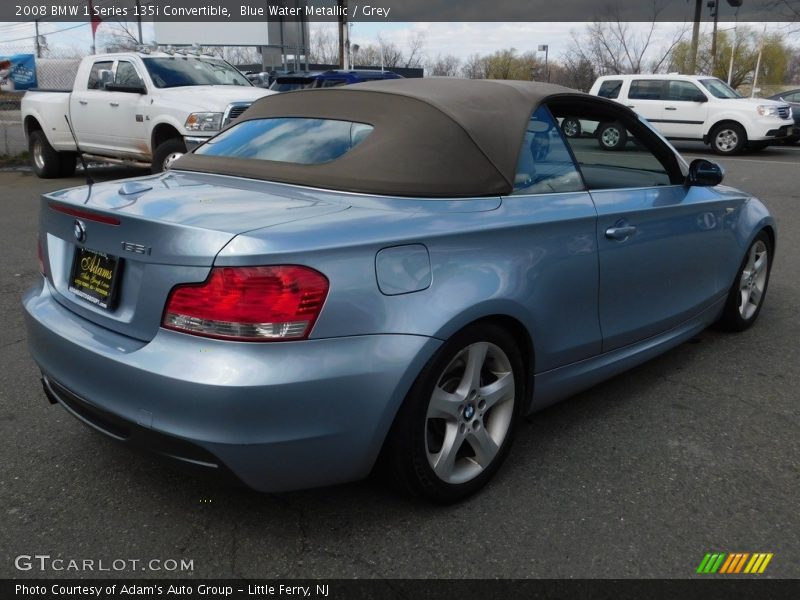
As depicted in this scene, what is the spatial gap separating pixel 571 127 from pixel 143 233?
2063mm

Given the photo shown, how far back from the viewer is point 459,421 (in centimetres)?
269

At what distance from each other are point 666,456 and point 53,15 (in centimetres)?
6703

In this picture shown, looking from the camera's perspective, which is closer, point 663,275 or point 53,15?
point 663,275

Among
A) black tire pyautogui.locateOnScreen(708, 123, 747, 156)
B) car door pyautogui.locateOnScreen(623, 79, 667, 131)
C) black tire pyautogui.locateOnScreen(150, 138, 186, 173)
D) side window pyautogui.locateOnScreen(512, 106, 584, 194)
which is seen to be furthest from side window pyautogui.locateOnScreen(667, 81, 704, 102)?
side window pyautogui.locateOnScreen(512, 106, 584, 194)

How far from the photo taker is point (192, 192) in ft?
9.20

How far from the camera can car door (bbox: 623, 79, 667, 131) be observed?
17828 mm

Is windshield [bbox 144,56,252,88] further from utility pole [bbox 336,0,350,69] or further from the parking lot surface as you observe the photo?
utility pole [bbox 336,0,350,69]

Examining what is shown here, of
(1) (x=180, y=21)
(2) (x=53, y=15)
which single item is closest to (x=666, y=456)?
(1) (x=180, y=21)

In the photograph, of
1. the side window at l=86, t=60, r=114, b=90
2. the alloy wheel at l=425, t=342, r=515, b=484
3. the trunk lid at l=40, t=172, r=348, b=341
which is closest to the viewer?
the trunk lid at l=40, t=172, r=348, b=341

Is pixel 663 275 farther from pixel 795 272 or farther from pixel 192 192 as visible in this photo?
pixel 795 272

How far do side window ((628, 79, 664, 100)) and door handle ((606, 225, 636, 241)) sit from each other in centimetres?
1603

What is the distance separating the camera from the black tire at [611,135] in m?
3.70

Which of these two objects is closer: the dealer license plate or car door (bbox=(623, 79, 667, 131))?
the dealer license plate

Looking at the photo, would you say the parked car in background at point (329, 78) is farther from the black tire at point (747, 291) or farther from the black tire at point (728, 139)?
the black tire at point (747, 291)
